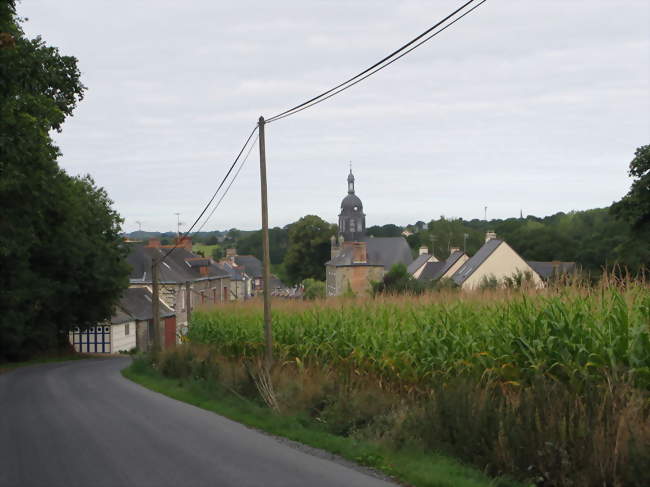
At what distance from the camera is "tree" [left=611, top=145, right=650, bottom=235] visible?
132ft

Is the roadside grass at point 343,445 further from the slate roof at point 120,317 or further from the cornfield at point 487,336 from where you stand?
the slate roof at point 120,317

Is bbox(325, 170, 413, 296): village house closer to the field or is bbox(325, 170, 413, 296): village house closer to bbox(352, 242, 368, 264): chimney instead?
bbox(352, 242, 368, 264): chimney

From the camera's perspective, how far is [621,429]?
324 inches

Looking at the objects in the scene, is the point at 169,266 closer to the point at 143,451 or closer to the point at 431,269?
the point at 431,269

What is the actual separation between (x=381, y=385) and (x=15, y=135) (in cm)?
1137

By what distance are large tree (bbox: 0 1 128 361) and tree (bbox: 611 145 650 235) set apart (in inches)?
1146

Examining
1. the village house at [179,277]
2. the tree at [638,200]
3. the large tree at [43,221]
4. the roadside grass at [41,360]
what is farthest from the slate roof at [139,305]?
the tree at [638,200]

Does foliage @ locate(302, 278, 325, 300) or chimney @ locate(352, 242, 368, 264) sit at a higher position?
chimney @ locate(352, 242, 368, 264)

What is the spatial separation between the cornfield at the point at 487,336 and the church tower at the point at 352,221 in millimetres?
117822

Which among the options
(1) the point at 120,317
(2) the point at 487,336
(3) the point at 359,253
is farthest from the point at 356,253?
(2) the point at 487,336

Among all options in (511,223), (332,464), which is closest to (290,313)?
(332,464)

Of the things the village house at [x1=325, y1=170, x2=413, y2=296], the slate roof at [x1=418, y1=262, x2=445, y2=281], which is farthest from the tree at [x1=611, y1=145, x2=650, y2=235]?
the village house at [x1=325, y1=170, x2=413, y2=296]

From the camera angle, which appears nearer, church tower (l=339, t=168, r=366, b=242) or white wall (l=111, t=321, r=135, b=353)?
white wall (l=111, t=321, r=135, b=353)

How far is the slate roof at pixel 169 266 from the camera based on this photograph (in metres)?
64.8
